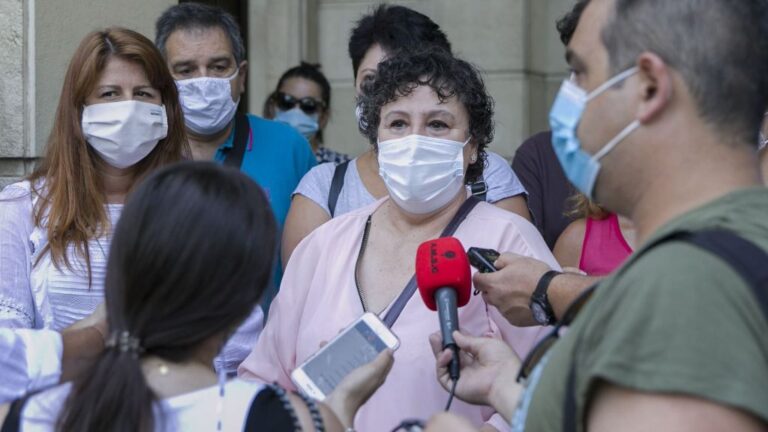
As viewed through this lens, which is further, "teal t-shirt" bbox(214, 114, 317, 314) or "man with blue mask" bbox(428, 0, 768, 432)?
"teal t-shirt" bbox(214, 114, 317, 314)

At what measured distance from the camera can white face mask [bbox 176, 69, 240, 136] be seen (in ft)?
16.3

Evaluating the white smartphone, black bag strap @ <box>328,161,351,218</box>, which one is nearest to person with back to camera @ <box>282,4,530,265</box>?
black bag strap @ <box>328,161,351,218</box>

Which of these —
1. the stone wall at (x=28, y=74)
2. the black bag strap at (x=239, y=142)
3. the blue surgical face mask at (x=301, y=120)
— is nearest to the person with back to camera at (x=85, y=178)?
the black bag strap at (x=239, y=142)

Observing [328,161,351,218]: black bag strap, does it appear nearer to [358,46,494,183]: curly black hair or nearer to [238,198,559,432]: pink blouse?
[358,46,494,183]: curly black hair

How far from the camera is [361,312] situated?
136 inches

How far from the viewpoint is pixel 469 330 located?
3.41 m

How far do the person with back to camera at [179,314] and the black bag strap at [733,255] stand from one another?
690mm

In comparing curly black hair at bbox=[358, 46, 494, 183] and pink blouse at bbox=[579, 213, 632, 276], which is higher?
curly black hair at bbox=[358, 46, 494, 183]

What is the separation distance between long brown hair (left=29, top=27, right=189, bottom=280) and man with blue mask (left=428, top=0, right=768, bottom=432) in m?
1.98

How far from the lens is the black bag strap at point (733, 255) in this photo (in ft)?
5.80

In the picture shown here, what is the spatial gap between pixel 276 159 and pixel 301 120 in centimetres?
202

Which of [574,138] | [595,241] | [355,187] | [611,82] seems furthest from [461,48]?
[611,82]

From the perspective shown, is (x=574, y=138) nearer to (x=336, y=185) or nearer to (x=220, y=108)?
(x=336, y=185)

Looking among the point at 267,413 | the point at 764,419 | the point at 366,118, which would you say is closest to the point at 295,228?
the point at 366,118
